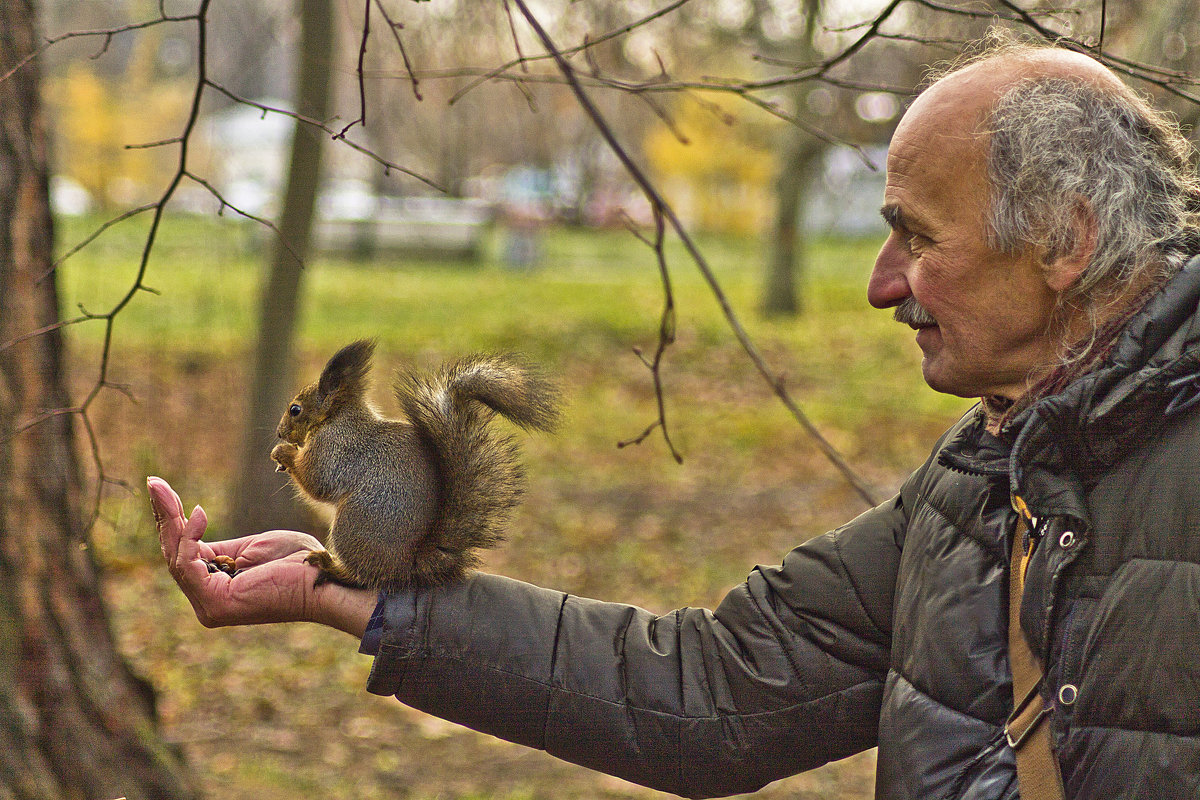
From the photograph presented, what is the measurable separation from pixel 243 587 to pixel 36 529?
1153 millimetres

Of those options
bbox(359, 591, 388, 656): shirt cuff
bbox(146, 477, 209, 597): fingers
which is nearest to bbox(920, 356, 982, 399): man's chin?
bbox(359, 591, 388, 656): shirt cuff

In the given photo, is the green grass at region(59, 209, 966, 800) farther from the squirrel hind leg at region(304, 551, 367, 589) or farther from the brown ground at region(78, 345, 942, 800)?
the squirrel hind leg at region(304, 551, 367, 589)

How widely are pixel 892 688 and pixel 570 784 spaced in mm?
2538

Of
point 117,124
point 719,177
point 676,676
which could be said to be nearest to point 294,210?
point 676,676

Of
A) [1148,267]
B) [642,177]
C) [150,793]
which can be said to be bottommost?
[150,793]

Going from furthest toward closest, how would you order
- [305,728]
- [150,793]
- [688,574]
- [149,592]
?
[688,574] < [149,592] < [305,728] < [150,793]

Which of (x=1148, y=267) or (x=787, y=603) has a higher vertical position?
(x=1148, y=267)

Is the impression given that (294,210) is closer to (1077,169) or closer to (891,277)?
(891,277)

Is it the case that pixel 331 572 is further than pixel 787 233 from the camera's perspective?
No

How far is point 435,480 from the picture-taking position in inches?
64.8

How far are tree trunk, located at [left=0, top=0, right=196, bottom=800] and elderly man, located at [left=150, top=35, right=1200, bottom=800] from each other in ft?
3.29

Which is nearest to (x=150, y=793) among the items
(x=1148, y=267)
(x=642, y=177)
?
(x=642, y=177)

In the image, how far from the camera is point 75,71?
18.7 meters

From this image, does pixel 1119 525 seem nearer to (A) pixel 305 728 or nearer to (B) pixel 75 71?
(A) pixel 305 728
